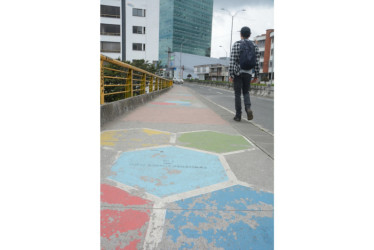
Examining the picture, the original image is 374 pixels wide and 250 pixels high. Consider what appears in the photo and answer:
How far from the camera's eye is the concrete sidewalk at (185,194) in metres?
1.40

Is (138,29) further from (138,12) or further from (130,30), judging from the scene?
(138,12)

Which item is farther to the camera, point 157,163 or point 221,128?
point 221,128

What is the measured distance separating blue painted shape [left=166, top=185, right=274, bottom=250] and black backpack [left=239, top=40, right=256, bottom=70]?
3519mm

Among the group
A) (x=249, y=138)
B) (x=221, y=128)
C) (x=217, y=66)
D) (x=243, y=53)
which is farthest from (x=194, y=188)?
(x=217, y=66)

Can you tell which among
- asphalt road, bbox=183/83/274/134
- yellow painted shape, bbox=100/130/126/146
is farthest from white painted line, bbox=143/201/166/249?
asphalt road, bbox=183/83/274/134

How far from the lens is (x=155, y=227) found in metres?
1.47

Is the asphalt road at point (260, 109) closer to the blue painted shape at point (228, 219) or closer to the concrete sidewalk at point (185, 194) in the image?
the concrete sidewalk at point (185, 194)

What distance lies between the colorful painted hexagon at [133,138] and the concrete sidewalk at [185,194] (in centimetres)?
1

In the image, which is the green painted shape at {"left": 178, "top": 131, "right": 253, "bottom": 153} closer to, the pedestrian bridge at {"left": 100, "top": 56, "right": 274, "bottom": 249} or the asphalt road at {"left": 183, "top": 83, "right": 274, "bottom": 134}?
the pedestrian bridge at {"left": 100, "top": 56, "right": 274, "bottom": 249}

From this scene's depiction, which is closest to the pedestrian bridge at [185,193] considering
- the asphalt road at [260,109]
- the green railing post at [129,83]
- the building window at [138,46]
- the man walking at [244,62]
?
the man walking at [244,62]

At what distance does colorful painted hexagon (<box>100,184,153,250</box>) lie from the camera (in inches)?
52.7

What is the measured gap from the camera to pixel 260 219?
1.60 m
